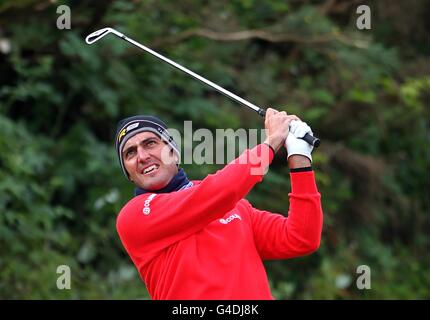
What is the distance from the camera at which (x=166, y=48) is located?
932 cm

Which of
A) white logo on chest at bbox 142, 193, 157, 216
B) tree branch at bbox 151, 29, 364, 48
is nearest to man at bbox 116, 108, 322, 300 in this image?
white logo on chest at bbox 142, 193, 157, 216

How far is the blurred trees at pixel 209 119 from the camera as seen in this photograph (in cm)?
819

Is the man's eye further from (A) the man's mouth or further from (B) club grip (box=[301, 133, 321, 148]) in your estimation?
(B) club grip (box=[301, 133, 321, 148])

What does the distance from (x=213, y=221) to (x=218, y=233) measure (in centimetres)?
5

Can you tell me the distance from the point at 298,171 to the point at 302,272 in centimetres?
667

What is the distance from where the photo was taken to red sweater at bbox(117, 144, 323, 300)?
3.51 meters

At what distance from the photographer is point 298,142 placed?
3.57m

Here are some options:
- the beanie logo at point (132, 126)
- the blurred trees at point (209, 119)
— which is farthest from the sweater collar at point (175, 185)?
the blurred trees at point (209, 119)

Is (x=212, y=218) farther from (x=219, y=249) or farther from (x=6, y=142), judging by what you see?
(x=6, y=142)

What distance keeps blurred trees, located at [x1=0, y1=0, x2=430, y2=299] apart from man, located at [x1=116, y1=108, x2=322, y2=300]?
12.6 feet

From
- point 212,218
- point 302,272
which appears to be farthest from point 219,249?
point 302,272

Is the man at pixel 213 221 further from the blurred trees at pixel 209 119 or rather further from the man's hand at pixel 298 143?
the blurred trees at pixel 209 119
